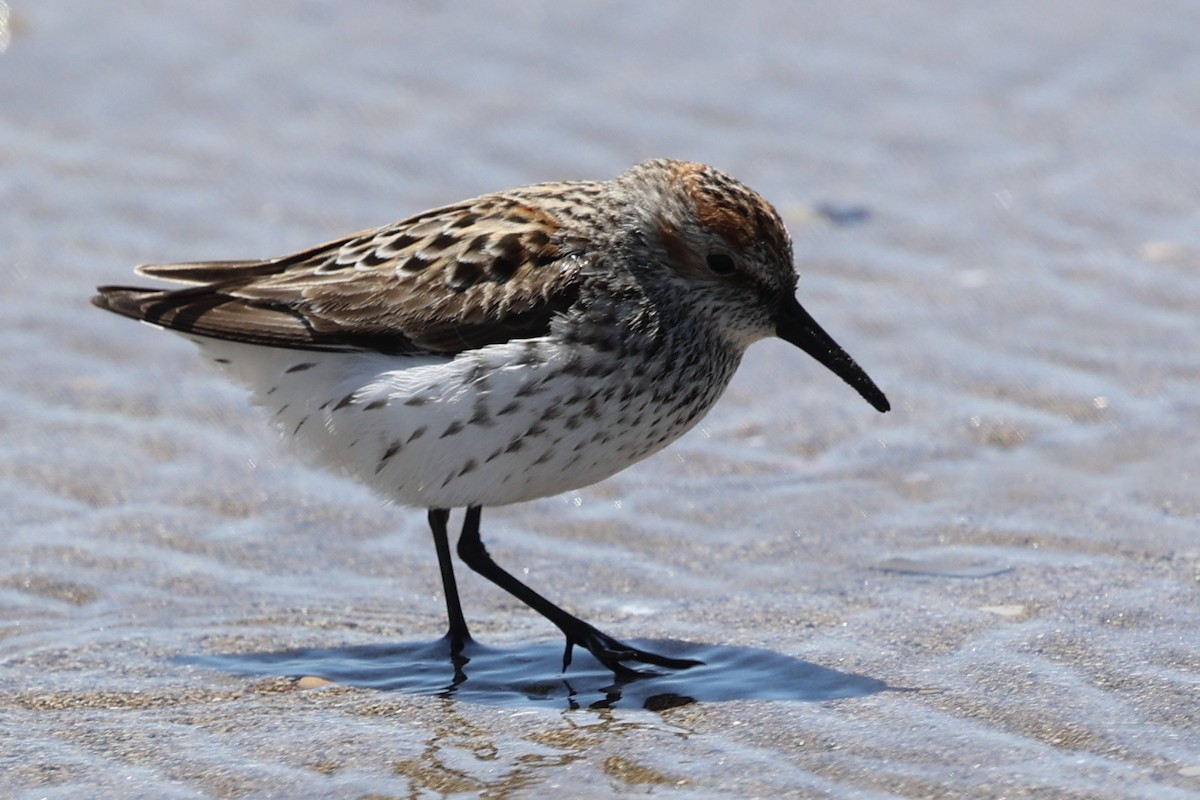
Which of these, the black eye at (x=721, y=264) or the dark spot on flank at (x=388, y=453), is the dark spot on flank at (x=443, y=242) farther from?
the black eye at (x=721, y=264)

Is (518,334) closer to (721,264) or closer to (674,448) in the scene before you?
(721,264)

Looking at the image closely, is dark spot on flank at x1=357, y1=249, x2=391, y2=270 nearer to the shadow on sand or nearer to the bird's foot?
the shadow on sand

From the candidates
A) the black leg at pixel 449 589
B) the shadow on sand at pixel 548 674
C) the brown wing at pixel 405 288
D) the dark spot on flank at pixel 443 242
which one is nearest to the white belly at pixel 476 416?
the brown wing at pixel 405 288

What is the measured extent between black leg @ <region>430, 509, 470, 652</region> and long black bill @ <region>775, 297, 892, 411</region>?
151 centimetres

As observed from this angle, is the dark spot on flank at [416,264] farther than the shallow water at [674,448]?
Yes

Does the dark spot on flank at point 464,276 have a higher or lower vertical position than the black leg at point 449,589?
higher

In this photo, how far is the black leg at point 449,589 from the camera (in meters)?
7.23

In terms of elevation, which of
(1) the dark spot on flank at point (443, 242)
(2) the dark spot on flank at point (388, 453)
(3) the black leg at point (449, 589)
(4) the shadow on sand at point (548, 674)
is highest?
(1) the dark spot on flank at point (443, 242)

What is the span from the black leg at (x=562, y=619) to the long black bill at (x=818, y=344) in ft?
4.22

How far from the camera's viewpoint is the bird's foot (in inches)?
273

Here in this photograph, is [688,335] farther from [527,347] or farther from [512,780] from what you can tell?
[512,780]

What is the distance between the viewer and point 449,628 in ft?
24.0

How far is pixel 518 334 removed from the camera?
22.6 feet

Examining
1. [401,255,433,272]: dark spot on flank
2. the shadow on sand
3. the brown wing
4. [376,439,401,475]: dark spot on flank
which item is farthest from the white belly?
the shadow on sand
